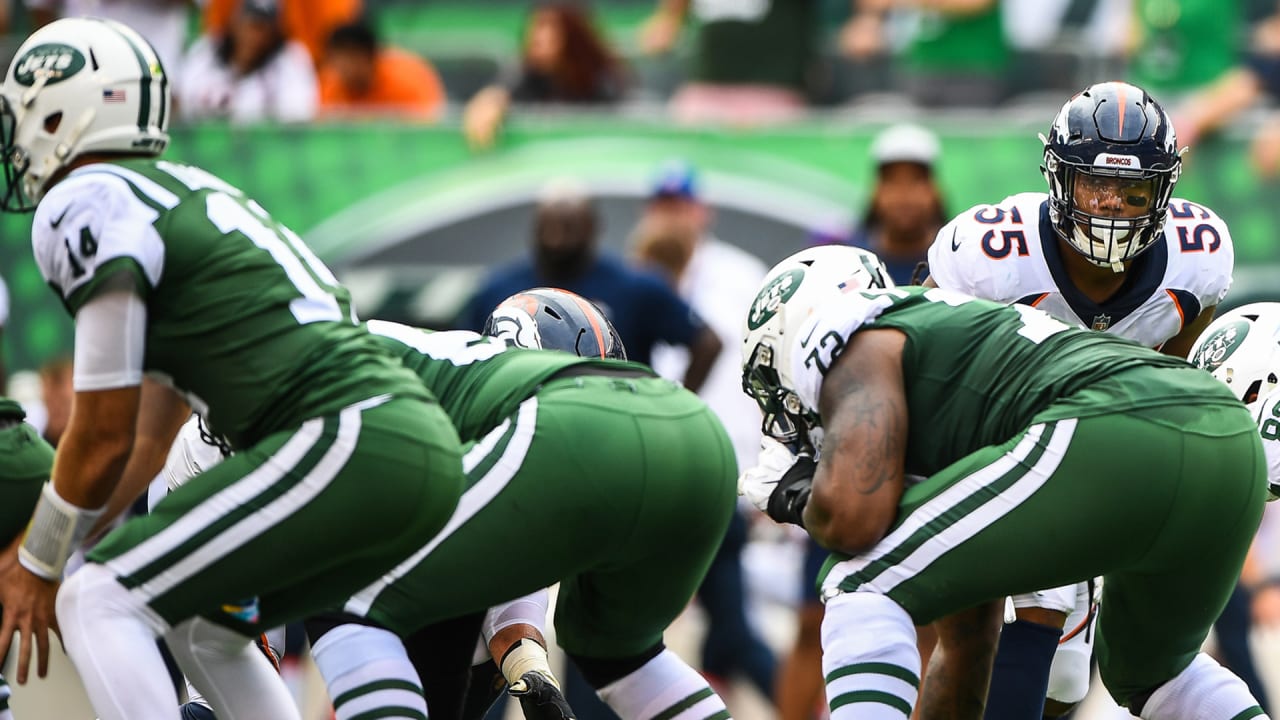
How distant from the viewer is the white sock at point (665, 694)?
4824mm

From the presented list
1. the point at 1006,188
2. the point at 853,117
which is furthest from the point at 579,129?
the point at 1006,188

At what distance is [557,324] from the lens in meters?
5.41

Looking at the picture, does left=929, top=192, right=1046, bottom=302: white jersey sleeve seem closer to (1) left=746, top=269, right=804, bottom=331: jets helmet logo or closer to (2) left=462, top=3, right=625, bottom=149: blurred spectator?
(1) left=746, top=269, right=804, bottom=331: jets helmet logo

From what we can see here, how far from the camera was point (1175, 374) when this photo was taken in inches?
176

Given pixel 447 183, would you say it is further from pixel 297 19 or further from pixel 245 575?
pixel 245 575

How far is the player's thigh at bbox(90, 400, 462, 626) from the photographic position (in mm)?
4137

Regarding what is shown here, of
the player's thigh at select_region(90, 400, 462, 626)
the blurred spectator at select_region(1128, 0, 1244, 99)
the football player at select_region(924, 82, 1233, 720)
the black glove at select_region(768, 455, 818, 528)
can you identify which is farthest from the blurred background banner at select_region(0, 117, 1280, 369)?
the player's thigh at select_region(90, 400, 462, 626)

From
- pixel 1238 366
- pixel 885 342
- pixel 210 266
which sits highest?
pixel 210 266

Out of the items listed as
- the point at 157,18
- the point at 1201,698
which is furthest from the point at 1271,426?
the point at 157,18

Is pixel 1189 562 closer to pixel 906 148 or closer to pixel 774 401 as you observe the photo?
pixel 774 401

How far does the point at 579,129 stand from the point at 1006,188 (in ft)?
6.40

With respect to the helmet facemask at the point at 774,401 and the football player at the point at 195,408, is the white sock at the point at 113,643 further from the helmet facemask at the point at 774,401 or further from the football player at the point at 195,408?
the helmet facemask at the point at 774,401

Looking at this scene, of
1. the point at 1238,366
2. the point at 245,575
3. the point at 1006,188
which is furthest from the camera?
the point at 1006,188

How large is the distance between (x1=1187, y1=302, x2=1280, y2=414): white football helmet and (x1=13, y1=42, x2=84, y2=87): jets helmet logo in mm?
2914
